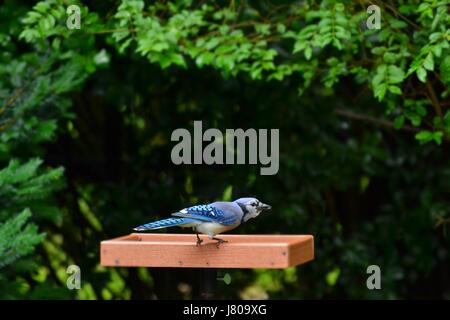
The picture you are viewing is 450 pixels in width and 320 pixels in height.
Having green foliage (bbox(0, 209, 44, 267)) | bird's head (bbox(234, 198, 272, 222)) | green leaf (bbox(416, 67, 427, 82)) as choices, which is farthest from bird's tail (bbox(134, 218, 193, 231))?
green leaf (bbox(416, 67, 427, 82))

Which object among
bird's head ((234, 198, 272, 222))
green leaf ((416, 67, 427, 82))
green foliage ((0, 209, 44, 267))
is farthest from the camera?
green foliage ((0, 209, 44, 267))

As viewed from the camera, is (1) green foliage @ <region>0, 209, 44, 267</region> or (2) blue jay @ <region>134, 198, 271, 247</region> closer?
(2) blue jay @ <region>134, 198, 271, 247</region>

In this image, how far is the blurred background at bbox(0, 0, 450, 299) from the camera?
5402 millimetres

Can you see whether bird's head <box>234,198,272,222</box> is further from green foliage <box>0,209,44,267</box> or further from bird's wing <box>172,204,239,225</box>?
green foliage <box>0,209,44,267</box>

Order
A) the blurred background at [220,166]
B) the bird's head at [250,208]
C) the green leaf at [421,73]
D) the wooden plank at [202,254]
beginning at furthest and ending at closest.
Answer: the blurred background at [220,166] → the green leaf at [421,73] → the bird's head at [250,208] → the wooden plank at [202,254]

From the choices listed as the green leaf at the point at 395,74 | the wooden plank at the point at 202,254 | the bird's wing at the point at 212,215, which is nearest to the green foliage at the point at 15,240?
the wooden plank at the point at 202,254

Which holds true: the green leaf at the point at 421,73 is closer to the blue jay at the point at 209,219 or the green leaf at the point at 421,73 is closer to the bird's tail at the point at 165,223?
the blue jay at the point at 209,219

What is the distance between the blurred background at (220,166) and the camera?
540cm

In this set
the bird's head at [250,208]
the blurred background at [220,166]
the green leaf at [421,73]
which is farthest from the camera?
the blurred background at [220,166]

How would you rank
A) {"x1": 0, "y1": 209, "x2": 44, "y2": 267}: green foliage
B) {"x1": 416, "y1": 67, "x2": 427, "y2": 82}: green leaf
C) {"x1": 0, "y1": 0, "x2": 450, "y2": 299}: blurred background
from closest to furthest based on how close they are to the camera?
{"x1": 416, "y1": 67, "x2": 427, "y2": 82}: green leaf < {"x1": 0, "y1": 209, "x2": 44, "y2": 267}: green foliage < {"x1": 0, "y1": 0, "x2": 450, "y2": 299}: blurred background

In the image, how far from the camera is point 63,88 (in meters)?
5.43
